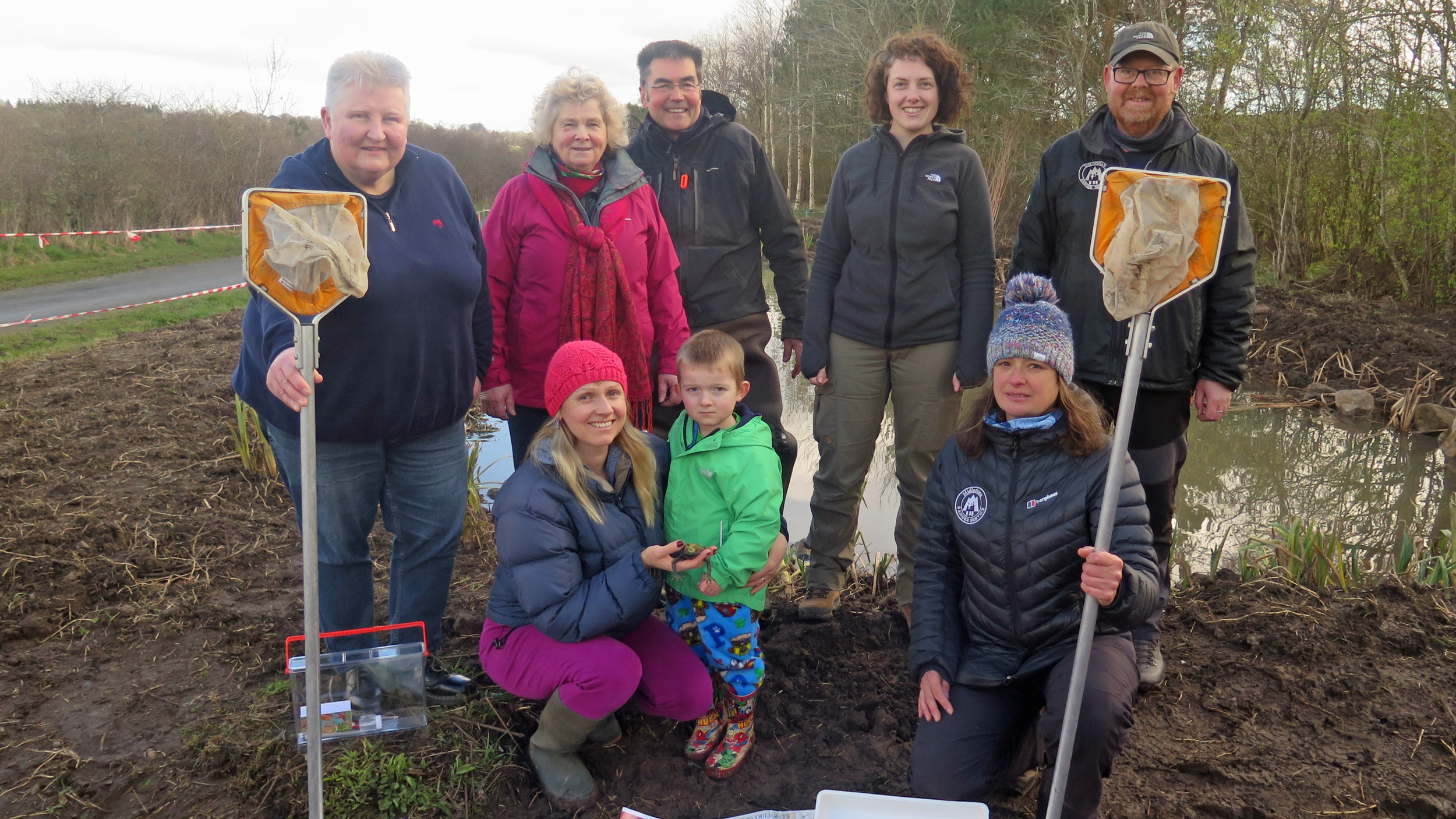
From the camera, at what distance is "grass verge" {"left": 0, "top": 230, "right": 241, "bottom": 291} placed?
12445 millimetres

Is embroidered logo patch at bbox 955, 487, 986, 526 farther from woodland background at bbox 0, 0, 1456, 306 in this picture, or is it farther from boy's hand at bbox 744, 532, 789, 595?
woodland background at bbox 0, 0, 1456, 306

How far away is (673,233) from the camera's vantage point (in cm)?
348

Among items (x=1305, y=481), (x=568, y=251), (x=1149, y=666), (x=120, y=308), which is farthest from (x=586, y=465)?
(x=120, y=308)

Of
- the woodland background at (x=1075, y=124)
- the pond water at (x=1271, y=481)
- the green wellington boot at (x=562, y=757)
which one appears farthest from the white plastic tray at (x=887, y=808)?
the woodland background at (x=1075, y=124)

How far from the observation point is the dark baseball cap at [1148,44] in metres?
2.74

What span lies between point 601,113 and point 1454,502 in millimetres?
5387

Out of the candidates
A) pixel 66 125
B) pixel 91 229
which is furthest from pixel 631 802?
pixel 66 125

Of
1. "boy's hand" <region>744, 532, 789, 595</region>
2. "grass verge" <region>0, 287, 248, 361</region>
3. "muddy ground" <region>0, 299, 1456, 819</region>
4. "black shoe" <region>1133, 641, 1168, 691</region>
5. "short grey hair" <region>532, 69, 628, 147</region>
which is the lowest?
"muddy ground" <region>0, 299, 1456, 819</region>

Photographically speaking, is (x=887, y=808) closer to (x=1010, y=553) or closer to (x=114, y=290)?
(x=1010, y=553)

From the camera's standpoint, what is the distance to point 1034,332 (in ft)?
7.52

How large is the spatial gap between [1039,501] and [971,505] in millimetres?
172

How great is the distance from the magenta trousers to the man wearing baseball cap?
56.7 inches

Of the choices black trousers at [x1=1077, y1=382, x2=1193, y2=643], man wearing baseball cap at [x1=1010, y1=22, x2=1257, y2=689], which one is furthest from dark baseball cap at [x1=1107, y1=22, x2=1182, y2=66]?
Answer: black trousers at [x1=1077, y1=382, x2=1193, y2=643]

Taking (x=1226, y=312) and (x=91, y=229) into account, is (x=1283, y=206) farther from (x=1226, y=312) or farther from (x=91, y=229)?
(x=91, y=229)
